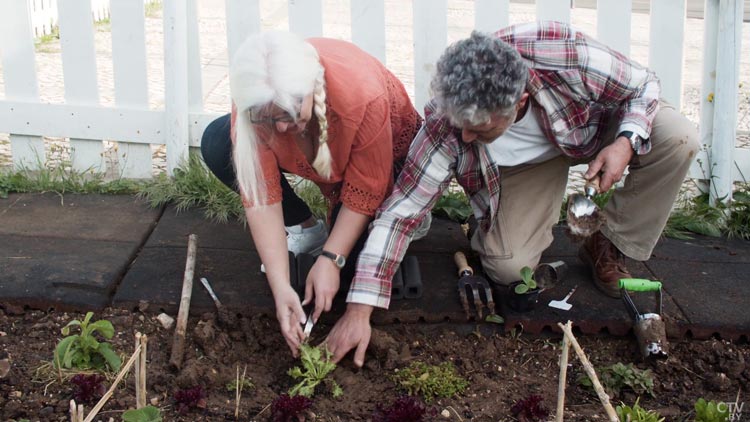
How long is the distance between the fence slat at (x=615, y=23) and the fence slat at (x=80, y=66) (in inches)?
98.5

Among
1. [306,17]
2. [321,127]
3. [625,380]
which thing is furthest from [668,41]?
[321,127]

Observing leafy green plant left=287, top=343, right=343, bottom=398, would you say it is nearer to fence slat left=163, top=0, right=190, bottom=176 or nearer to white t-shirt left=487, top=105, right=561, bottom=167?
white t-shirt left=487, top=105, right=561, bottom=167

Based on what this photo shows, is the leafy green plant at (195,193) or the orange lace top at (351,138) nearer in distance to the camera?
the orange lace top at (351,138)

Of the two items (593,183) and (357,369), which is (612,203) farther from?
(357,369)

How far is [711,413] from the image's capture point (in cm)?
233

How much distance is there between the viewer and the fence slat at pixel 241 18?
13.2ft

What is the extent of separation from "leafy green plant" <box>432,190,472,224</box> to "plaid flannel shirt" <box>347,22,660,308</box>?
32.4 inches

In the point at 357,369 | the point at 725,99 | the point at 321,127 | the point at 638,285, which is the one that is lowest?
the point at 357,369

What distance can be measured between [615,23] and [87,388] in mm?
2871

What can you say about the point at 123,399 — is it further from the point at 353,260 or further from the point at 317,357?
the point at 353,260

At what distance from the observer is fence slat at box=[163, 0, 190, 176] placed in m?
4.03

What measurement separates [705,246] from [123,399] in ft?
8.56

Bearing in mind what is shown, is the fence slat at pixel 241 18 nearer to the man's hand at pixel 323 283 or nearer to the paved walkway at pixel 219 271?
the paved walkway at pixel 219 271

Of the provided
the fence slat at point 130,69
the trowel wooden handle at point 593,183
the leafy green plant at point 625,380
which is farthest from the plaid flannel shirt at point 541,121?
the fence slat at point 130,69
